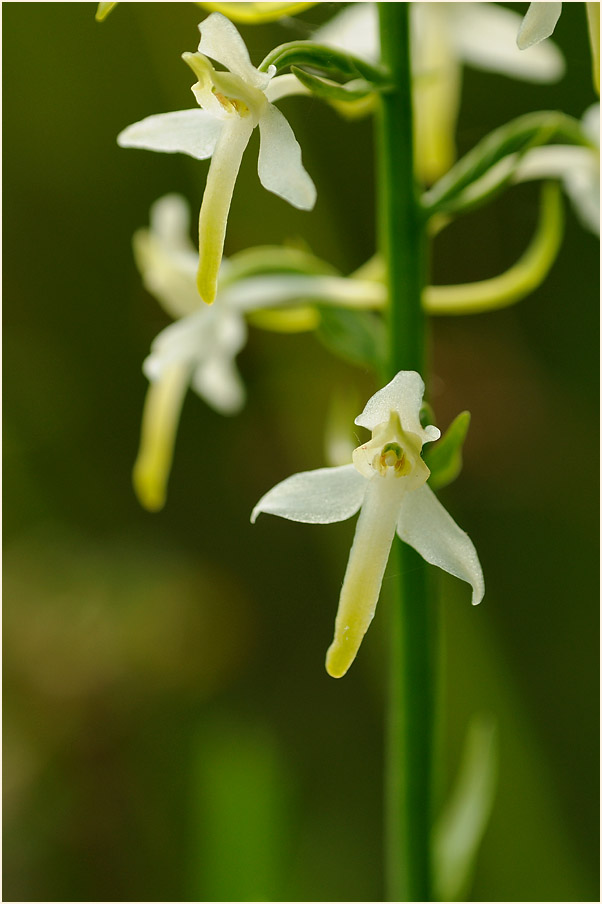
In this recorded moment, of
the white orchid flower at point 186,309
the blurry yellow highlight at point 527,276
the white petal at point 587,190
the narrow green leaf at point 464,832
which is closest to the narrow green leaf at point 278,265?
the white orchid flower at point 186,309

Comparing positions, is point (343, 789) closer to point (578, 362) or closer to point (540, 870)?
point (540, 870)

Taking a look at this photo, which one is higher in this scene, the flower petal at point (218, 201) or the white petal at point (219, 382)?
the white petal at point (219, 382)

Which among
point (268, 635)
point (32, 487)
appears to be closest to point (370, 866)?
Result: point (268, 635)

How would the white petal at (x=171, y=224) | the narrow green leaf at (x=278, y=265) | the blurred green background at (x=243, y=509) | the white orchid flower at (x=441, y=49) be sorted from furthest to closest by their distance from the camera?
the blurred green background at (x=243, y=509) < the white petal at (x=171, y=224) < the white orchid flower at (x=441, y=49) < the narrow green leaf at (x=278, y=265)

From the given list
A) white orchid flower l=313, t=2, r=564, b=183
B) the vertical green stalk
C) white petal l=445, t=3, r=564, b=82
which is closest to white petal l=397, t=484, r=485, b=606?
the vertical green stalk

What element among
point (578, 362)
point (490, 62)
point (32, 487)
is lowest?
point (32, 487)

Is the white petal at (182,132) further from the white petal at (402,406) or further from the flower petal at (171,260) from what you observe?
the flower petal at (171,260)
